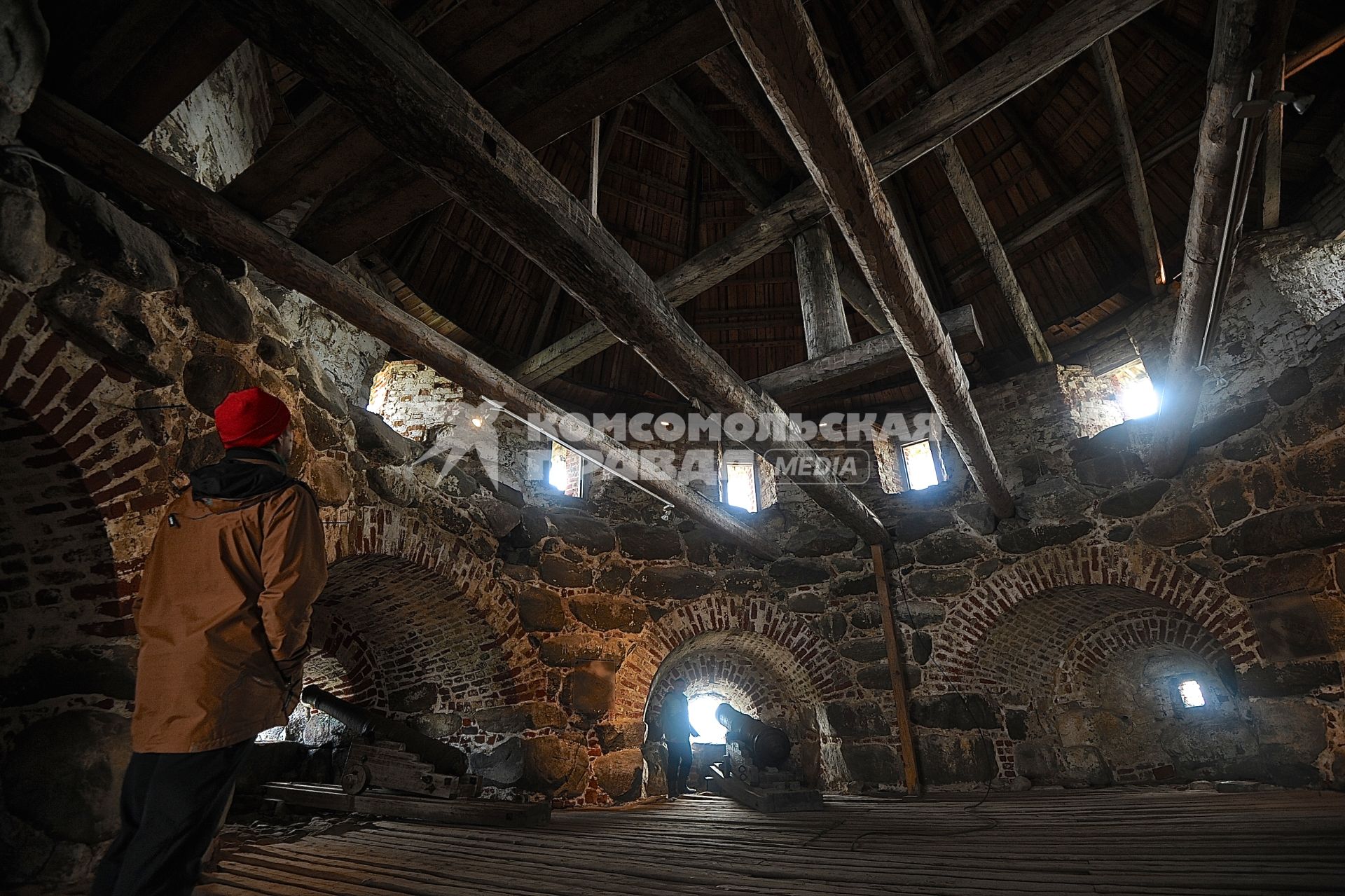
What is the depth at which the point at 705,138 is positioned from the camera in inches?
193

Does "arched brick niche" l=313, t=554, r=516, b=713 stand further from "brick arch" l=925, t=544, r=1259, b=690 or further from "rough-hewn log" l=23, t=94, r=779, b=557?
"brick arch" l=925, t=544, r=1259, b=690

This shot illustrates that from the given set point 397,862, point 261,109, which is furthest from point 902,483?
point 261,109

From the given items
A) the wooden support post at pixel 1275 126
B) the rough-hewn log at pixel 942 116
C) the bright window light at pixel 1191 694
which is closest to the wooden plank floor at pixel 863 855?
the bright window light at pixel 1191 694

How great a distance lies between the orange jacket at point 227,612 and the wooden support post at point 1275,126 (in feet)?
13.3

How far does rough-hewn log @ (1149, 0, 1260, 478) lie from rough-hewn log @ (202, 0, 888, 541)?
2.59m

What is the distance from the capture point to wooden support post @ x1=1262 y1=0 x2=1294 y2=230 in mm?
2564

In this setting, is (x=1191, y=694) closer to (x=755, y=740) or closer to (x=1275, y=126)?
(x=755, y=740)

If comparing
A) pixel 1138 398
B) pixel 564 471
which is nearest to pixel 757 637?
pixel 564 471

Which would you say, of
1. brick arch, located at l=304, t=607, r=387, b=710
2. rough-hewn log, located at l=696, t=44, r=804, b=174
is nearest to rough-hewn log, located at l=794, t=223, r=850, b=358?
rough-hewn log, located at l=696, t=44, r=804, b=174

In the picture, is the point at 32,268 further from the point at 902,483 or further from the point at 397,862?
the point at 902,483

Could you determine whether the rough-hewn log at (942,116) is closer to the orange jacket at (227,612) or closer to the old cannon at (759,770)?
the orange jacket at (227,612)

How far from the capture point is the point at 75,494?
98.3 inches

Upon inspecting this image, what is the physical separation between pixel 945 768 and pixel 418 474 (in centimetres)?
536

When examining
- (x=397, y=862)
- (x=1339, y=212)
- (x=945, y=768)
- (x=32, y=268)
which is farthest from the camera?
(x=945, y=768)
